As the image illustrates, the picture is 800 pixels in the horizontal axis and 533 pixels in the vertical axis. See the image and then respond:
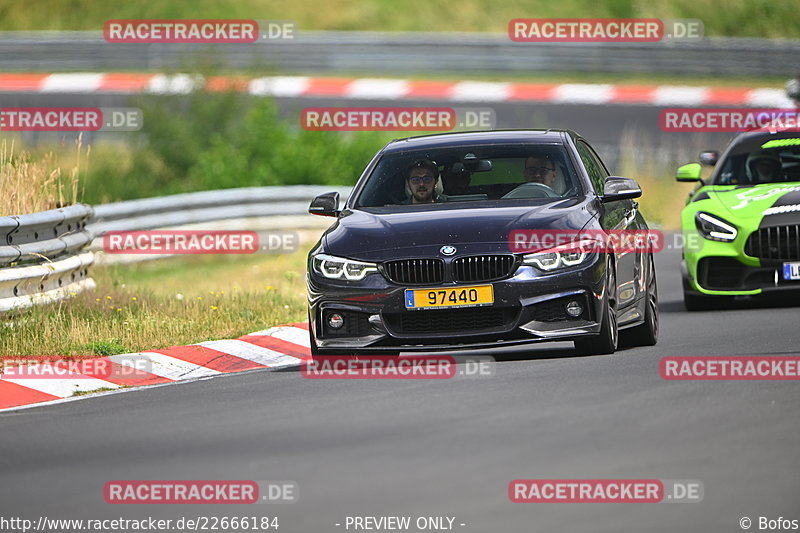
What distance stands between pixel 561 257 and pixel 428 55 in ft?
83.7

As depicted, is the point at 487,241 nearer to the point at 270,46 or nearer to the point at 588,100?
the point at 588,100

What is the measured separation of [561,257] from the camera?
10664mm

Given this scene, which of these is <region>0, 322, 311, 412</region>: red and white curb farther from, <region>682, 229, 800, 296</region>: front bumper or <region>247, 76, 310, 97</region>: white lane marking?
<region>247, 76, 310, 97</region>: white lane marking

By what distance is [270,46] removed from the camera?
36594 mm

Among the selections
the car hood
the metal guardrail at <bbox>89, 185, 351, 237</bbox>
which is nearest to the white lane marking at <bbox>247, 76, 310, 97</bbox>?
the metal guardrail at <bbox>89, 185, 351, 237</bbox>

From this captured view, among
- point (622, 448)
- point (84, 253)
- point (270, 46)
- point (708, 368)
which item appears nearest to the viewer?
point (622, 448)

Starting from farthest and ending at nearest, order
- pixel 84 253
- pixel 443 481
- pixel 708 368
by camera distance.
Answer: pixel 84 253 < pixel 708 368 < pixel 443 481

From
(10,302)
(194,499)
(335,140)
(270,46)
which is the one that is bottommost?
(194,499)

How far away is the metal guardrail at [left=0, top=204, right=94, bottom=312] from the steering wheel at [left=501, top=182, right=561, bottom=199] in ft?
12.1

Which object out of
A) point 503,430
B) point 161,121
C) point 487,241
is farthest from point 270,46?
point 503,430

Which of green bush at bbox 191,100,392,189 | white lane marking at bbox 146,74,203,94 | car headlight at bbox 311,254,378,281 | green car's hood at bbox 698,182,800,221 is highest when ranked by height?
white lane marking at bbox 146,74,203,94

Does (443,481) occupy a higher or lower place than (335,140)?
lower

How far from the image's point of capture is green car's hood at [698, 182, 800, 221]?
14.3 m

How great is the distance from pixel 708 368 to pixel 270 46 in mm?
27036
